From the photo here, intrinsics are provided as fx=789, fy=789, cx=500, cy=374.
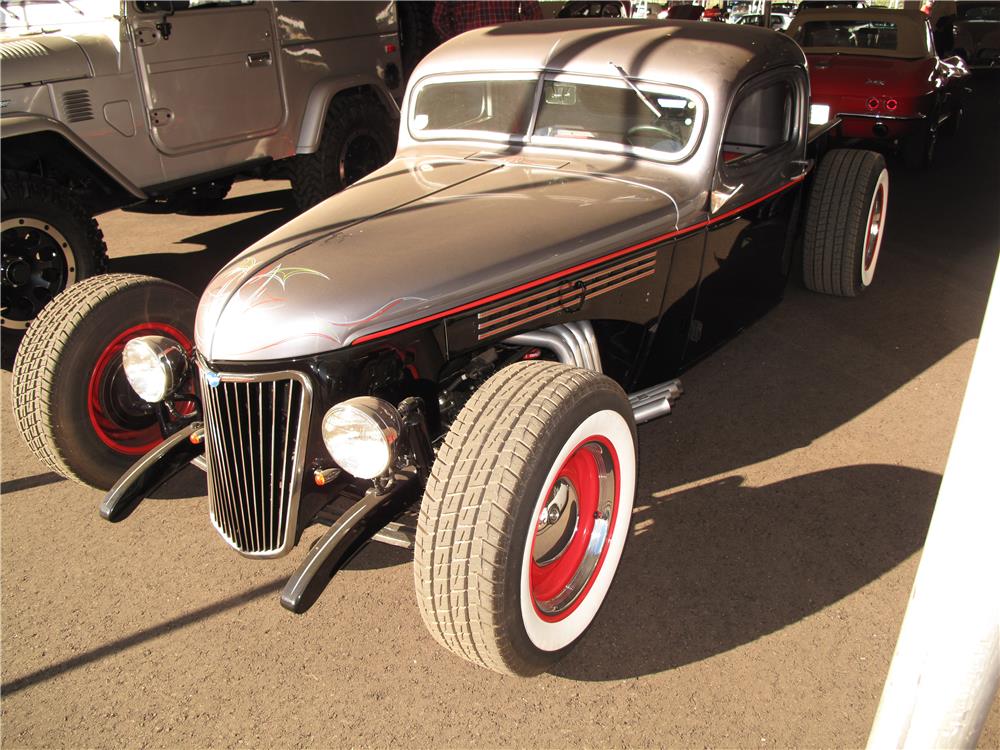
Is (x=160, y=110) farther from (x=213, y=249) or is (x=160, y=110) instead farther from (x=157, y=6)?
(x=213, y=249)

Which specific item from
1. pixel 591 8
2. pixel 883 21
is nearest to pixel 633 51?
pixel 883 21

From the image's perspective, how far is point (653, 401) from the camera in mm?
2939

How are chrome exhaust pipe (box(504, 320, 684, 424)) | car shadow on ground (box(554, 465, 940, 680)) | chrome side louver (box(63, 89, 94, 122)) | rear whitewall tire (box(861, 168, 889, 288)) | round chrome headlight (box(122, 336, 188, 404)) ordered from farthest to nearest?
rear whitewall tire (box(861, 168, 889, 288)) → chrome side louver (box(63, 89, 94, 122)) → chrome exhaust pipe (box(504, 320, 684, 424)) → round chrome headlight (box(122, 336, 188, 404)) → car shadow on ground (box(554, 465, 940, 680))

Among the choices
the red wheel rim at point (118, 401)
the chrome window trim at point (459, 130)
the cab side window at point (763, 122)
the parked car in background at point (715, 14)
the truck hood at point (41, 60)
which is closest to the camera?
the red wheel rim at point (118, 401)

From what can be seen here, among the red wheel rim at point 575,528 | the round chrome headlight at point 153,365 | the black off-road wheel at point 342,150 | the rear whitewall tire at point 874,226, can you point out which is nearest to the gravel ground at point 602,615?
the red wheel rim at point 575,528

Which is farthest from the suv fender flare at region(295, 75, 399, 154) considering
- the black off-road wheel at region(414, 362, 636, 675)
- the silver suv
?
the black off-road wheel at region(414, 362, 636, 675)

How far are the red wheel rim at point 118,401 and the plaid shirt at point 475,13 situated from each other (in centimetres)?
497

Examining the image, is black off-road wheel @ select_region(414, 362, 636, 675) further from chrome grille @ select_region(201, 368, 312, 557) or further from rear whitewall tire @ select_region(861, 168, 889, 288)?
rear whitewall tire @ select_region(861, 168, 889, 288)

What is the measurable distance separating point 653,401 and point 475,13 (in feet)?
17.3

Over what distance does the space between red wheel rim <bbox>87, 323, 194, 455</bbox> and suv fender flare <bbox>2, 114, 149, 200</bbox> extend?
6.97 ft

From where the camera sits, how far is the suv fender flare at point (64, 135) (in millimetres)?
4281

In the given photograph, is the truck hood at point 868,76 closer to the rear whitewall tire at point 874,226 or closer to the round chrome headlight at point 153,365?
the rear whitewall tire at point 874,226

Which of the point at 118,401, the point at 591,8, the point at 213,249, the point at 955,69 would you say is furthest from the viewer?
the point at 591,8

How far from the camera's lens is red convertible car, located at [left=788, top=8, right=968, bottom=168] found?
6.86 meters
